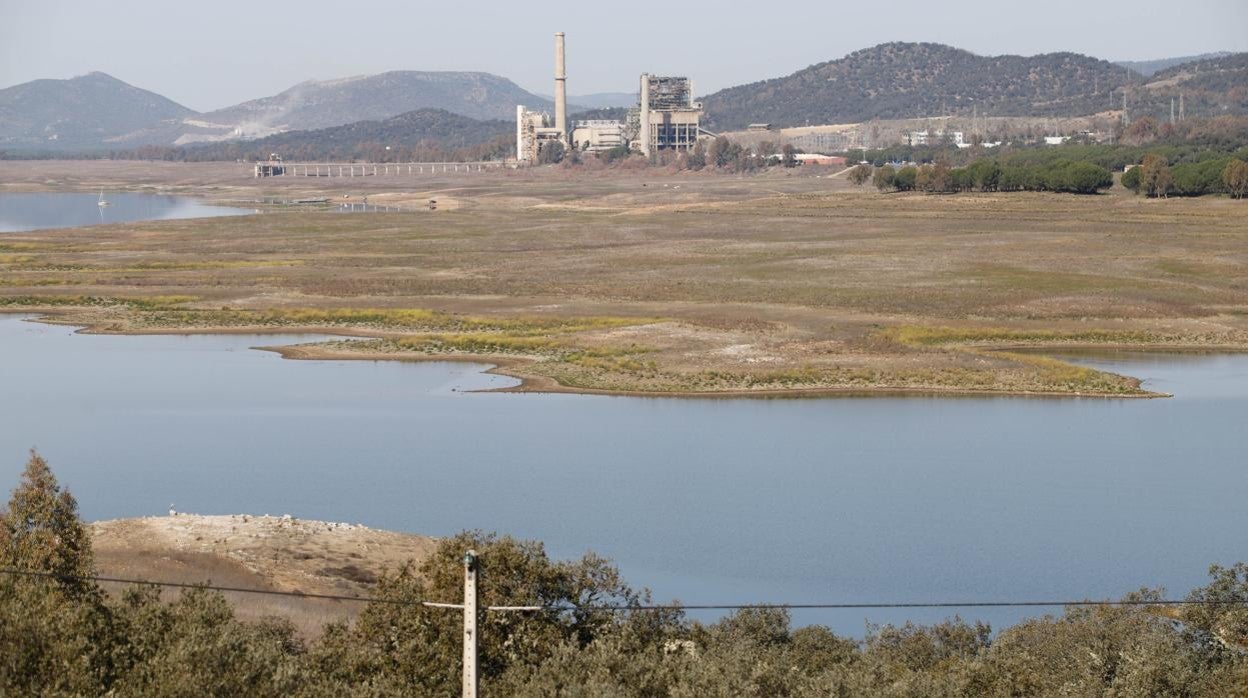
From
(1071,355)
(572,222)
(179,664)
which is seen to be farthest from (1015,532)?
(572,222)

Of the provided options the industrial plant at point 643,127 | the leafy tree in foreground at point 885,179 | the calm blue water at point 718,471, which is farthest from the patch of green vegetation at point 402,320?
the industrial plant at point 643,127

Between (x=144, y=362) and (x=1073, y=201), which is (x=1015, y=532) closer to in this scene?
(x=144, y=362)

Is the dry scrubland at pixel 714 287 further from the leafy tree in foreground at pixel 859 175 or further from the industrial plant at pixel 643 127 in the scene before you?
the industrial plant at pixel 643 127

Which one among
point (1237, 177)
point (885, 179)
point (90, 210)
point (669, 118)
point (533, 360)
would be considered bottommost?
point (533, 360)

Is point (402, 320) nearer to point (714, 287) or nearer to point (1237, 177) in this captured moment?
point (714, 287)

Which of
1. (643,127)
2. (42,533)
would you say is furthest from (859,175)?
(42,533)

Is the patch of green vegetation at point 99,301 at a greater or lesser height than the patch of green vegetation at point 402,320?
greater
